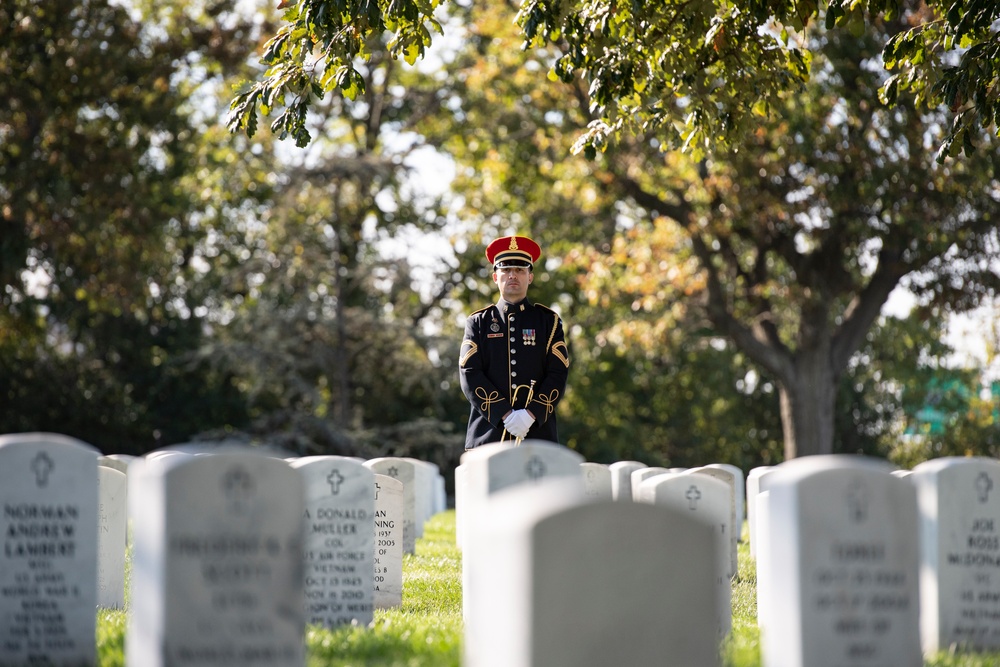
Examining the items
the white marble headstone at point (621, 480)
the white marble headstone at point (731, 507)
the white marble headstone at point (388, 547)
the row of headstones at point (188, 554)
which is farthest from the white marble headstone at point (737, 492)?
the row of headstones at point (188, 554)

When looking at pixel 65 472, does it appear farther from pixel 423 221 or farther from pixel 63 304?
pixel 423 221

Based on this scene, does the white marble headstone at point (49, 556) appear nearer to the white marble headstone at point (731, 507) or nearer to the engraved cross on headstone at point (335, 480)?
the engraved cross on headstone at point (335, 480)

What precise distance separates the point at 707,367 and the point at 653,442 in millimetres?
2367

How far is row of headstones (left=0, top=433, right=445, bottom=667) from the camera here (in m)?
4.10

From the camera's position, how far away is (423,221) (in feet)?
85.0

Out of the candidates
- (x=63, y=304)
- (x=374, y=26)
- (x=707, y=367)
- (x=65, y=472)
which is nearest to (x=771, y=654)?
(x=65, y=472)

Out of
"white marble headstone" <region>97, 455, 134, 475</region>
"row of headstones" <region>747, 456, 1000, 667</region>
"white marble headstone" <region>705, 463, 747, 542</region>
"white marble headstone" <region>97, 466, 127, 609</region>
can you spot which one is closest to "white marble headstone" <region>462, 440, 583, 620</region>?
"row of headstones" <region>747, 456, 1000, 667</region>

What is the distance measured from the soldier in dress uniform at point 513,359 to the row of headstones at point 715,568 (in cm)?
177

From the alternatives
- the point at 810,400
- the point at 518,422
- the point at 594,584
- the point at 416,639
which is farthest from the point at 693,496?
the point at 810,400

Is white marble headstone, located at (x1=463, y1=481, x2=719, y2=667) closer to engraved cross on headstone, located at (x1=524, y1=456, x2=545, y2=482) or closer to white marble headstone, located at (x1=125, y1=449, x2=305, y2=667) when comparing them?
white marble headstone, located at (x1=125, y1=449, x2=305, y2=667)

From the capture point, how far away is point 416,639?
5422 millimetres

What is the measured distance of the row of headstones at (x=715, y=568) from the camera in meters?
3.62

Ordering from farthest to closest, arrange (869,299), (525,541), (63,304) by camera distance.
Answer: (63,304) < (869,299) < (525,541)

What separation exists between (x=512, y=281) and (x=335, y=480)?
209cm
